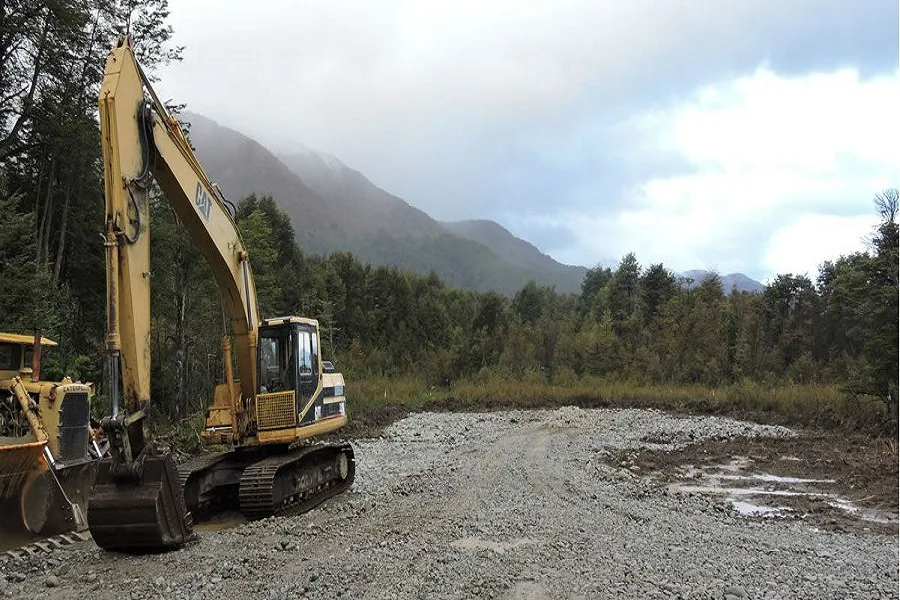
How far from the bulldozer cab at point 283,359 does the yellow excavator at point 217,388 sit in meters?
0.01

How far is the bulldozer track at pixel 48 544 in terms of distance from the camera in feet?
23.6

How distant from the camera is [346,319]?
196 ft

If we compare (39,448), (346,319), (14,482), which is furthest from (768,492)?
(346,319)

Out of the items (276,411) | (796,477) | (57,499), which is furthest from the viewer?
(796,477)

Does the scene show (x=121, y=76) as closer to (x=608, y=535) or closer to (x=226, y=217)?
(x=226, y=217)

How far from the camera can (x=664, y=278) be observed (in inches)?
2414

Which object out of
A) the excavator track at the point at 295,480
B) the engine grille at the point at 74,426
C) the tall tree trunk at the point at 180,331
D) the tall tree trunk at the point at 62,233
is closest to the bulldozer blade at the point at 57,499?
the engine grille at the point at 74,426

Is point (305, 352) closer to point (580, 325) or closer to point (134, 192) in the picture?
point (134, 192)

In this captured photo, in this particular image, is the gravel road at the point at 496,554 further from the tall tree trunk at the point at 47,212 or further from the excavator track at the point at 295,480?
the tall tree trunk at the point at 47,212

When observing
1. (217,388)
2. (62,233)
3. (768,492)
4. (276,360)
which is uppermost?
(62,233)

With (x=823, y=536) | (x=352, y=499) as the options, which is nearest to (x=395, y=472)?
(x=352, y=499)

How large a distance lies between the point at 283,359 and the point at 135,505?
11.6ft

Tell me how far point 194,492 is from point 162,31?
18.2m

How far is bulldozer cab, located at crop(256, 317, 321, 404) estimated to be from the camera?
31.7 ft
